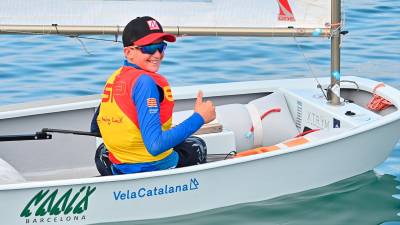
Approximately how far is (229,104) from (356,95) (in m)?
1.09

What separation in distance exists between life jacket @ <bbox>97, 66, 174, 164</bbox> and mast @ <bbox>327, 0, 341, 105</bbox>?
5.90 ft

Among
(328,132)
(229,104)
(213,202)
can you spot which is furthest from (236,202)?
(229,104)

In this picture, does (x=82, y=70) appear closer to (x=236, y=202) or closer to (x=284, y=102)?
(x=284, y=102)

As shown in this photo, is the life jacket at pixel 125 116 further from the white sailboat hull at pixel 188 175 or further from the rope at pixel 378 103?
the rope at pixel 378 103

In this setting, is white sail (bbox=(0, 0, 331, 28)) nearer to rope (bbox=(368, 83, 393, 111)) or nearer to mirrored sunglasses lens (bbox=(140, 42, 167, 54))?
rope (bbox=(368, 83, 393, 111))

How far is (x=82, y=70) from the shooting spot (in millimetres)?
13406

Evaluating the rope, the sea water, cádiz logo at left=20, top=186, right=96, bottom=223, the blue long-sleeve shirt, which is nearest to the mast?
the rope

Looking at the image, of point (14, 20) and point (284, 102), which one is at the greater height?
point (14, 20)

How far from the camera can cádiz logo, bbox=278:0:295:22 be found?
8.08 meters

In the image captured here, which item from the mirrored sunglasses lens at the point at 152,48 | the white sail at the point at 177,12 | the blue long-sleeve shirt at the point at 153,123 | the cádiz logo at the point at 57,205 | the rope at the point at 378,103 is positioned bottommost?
the cádiz logo at the point at 57,205

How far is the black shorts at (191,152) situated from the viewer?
7.52m

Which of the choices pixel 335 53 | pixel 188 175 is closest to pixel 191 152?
pixel 188 175

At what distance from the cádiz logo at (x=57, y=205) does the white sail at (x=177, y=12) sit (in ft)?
4.72

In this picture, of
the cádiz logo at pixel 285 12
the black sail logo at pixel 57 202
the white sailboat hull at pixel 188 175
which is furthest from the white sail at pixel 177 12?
the black sail logo at pixel 57 202
